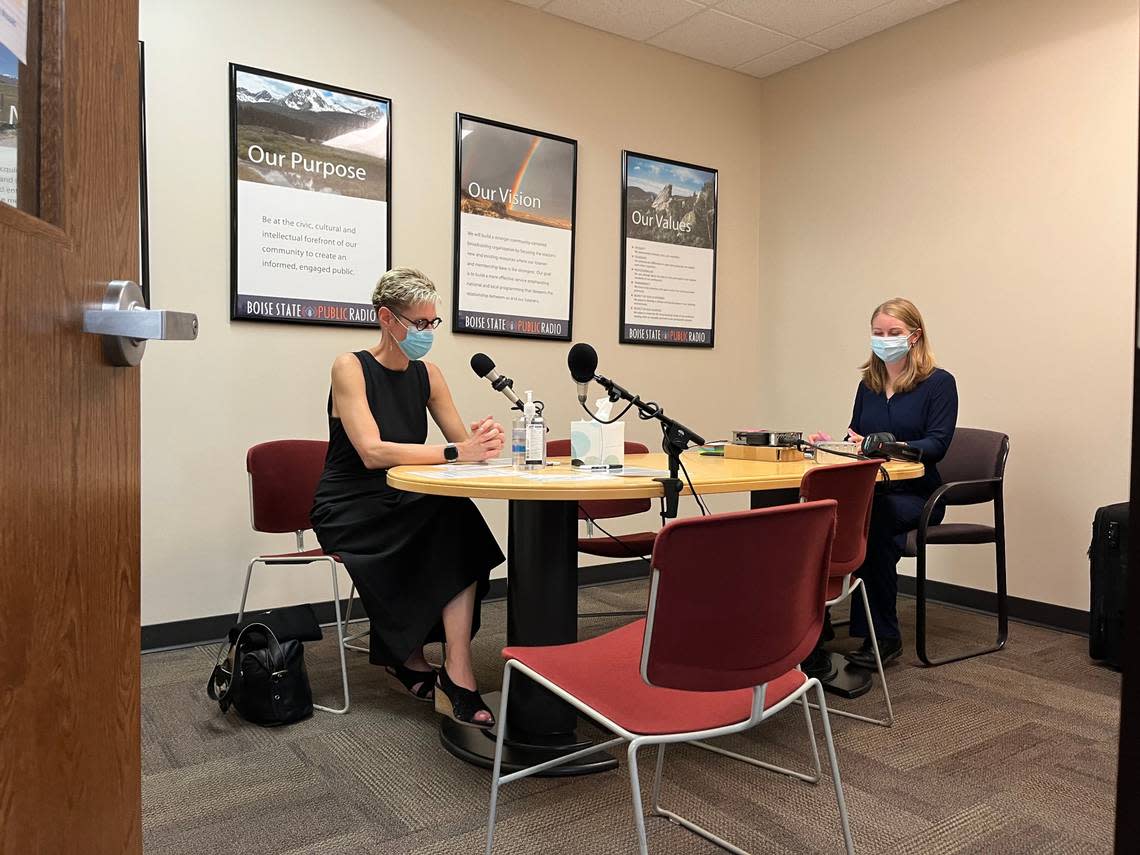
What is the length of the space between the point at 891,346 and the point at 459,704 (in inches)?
87.8

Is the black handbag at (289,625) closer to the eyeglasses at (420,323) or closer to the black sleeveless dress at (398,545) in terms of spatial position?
the black sleeveless dress at (398,545)

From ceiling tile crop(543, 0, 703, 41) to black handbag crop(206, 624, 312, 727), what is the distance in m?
3.36

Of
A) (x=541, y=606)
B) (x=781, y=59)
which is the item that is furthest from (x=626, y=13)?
(x=541, y=606)

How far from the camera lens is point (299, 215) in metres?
3.69

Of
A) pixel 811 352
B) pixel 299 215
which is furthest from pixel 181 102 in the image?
pixel 811 352

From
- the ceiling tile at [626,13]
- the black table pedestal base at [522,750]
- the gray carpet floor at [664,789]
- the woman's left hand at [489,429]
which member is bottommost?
the gray carpet floor at [664,789]

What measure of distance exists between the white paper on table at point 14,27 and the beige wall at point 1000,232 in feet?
13.1

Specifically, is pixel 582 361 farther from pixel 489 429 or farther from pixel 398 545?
pixel 398 545

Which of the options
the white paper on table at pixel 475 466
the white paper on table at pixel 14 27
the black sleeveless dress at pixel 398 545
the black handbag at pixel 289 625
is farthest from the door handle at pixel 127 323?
the black handbag at pixel 289 625

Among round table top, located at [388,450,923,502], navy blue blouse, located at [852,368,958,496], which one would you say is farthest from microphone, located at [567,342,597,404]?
navy blue blouse, located at [852,368,958,496]

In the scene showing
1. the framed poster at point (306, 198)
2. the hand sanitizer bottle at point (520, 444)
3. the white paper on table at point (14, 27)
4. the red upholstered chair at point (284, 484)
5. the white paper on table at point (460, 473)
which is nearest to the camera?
the white paper on table at point (14, 27)

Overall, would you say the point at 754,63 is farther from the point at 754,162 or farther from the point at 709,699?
the point at 709,699

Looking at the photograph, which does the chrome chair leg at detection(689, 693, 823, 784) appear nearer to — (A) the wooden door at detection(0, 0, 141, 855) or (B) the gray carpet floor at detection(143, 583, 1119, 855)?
(B) the gray carpet floor at detection(143, 583, 1119, 855)

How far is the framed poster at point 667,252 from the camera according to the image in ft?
15.7
